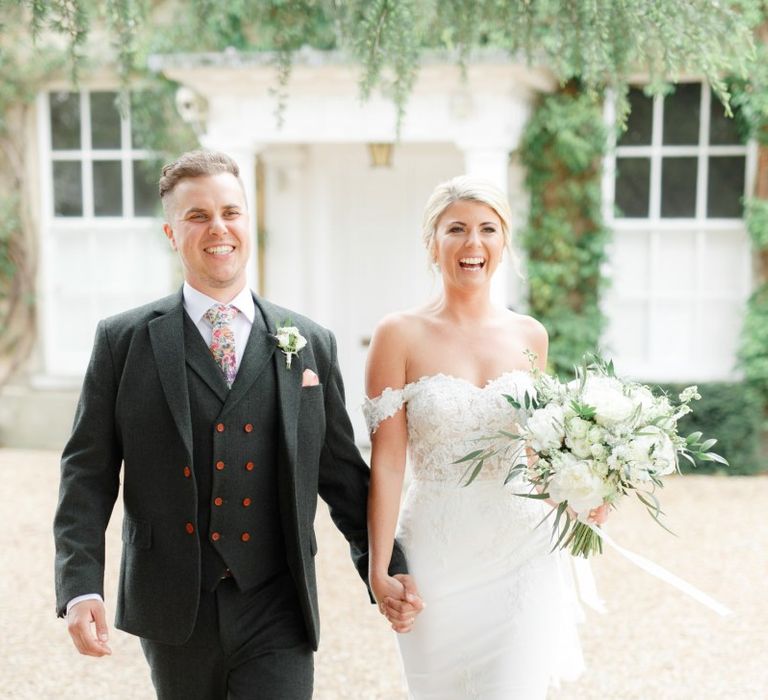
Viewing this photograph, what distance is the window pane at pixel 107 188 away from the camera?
9312 mm

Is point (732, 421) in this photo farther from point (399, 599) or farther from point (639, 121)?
point (399, 599)

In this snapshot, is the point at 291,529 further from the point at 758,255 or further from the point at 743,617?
the point at 758,255

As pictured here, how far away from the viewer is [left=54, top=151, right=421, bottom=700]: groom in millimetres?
2359

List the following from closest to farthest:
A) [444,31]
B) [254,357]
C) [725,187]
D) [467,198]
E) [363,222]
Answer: [254,357] < [467,198] < [444,31] < [725,187] < [363,222]

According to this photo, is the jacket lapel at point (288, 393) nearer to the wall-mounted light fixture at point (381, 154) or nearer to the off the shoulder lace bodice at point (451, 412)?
the off the shoulder lace bodice at point (451, 412)

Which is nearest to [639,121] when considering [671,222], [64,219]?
[671,222]

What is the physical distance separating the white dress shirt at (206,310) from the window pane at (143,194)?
23.1 feet

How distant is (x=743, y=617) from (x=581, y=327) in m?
3.55

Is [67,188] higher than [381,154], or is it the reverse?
[381,154]

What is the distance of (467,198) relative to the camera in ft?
9.28

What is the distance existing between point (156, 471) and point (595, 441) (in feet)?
3.69

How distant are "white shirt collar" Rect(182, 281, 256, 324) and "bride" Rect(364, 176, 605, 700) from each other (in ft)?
1.59

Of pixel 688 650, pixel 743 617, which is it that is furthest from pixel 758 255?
pixel 688 650

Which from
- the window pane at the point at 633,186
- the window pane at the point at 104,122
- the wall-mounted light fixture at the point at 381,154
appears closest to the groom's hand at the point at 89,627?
the wall-mounted light fixture at the point at 381,154
